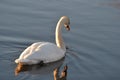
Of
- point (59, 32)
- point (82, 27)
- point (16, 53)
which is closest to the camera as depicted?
point (16, 53)

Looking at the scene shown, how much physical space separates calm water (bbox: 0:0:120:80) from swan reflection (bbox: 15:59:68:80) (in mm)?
22

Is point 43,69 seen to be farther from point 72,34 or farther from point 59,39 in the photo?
point 72,34

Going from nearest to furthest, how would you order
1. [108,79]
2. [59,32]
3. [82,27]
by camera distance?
[108,79] < [59,32] < [82,27]

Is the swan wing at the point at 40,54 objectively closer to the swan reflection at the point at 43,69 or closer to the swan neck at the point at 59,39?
the swan reflection at the point at 43,69

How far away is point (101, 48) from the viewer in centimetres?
1124

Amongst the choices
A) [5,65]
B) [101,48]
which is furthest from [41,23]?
[5,65]

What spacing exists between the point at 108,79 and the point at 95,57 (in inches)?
42.9

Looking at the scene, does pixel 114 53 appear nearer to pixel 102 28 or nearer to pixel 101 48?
pixel 101 48

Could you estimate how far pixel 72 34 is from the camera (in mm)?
11992

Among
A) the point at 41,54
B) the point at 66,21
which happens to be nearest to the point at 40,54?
the point at 41,54

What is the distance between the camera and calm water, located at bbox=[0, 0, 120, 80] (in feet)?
32.7

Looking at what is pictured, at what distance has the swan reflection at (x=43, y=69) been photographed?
9.82 meters

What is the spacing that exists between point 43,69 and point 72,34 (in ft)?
6.87

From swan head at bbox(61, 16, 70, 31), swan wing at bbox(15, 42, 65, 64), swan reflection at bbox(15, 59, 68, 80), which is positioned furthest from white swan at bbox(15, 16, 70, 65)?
swan head at bbox(61, 16, 70, 31)
